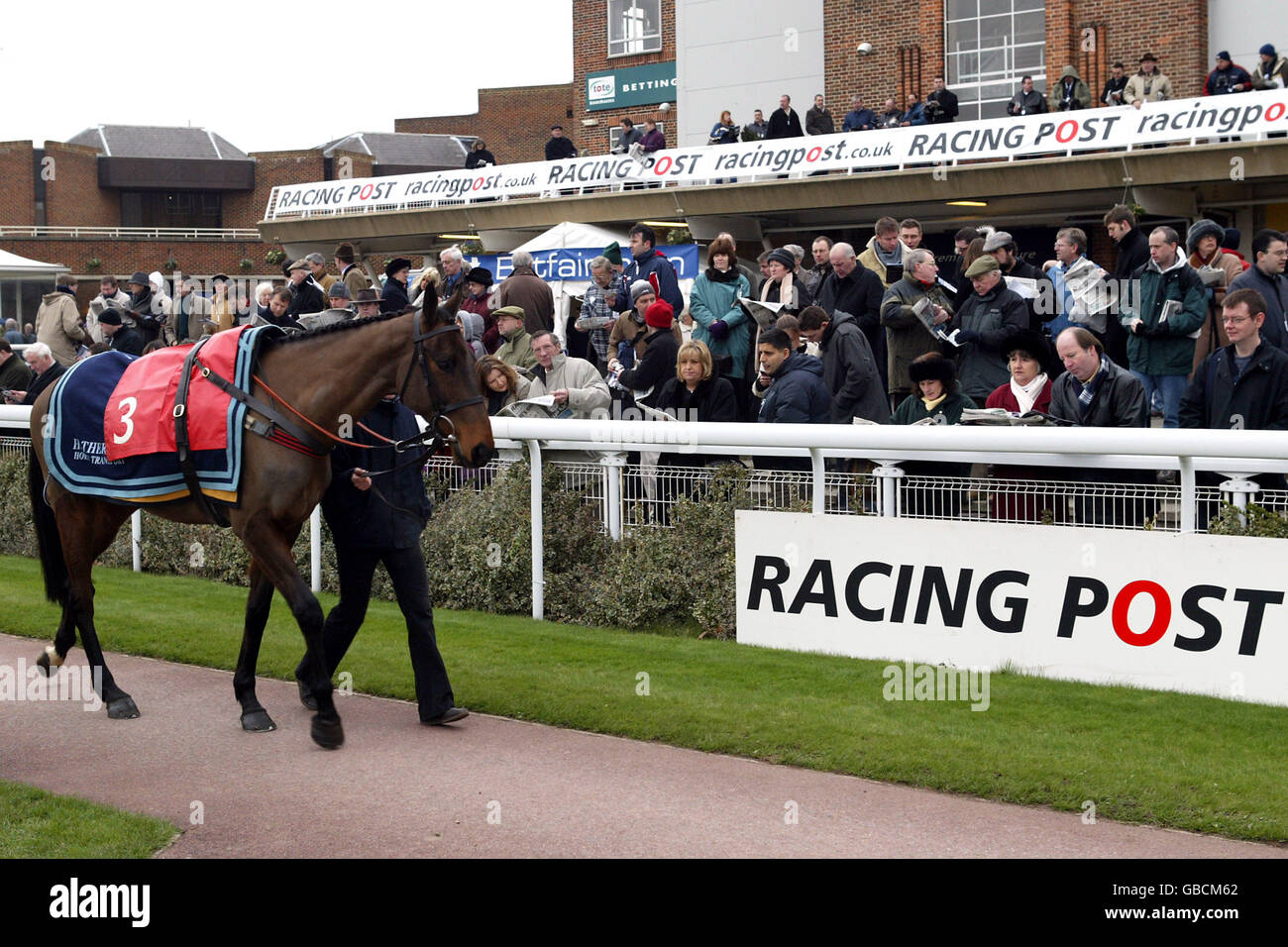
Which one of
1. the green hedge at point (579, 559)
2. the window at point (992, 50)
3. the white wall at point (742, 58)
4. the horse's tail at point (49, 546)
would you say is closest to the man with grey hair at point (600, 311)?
the green hedge at point (579, 559)

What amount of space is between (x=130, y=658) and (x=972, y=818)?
491 cm

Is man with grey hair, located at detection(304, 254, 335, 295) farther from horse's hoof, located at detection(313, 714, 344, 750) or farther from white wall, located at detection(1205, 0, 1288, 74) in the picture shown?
white wall, located at detection(1205, 0, 1288, 74)

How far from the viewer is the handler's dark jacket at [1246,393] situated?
730cm

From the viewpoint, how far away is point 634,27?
33500mm

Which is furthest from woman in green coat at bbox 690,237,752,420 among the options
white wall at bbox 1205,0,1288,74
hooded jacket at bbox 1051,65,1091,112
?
white wall at bbox 1205,0,1288,74

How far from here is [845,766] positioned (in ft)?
18.0

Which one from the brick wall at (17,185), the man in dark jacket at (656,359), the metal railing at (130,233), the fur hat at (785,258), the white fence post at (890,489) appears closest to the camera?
the white fence post at (890,489)

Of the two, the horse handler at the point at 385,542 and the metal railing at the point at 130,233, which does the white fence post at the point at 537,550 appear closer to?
the horse handler at the point at 385,542

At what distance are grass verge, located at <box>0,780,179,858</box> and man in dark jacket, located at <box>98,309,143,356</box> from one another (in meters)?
8.51

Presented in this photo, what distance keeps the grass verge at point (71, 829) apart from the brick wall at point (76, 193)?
183 ft

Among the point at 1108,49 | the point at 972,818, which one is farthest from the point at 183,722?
the point at 1108,49

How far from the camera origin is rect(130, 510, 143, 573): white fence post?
11.0 m

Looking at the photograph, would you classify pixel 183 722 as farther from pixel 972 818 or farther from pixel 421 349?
pixel 972 818

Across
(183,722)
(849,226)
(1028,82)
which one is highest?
(1028,82)
